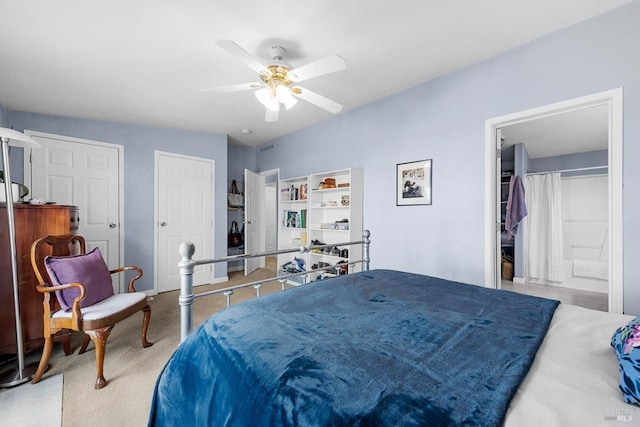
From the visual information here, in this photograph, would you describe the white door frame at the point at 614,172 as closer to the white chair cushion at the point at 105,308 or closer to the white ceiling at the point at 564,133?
the white ceiling at the point at 564,133

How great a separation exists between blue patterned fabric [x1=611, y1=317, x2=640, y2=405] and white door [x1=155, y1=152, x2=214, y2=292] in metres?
4.45

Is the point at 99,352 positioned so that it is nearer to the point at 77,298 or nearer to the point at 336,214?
the point at 77,298

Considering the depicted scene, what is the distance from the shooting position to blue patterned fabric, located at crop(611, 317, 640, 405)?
0.63 meters

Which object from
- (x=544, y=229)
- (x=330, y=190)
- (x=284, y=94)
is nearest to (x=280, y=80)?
(x=284, y=94)

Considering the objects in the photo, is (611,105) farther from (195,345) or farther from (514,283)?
(514,283)

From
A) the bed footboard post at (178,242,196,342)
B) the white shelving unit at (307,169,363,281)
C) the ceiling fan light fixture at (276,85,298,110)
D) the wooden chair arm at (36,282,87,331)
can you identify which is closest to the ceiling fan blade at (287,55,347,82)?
the ceiling fan light fixture at (276,85,298,110)

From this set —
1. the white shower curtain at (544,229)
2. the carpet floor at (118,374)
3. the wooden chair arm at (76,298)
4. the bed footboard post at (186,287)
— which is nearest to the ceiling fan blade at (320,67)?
the bed footboard post at (186,287)

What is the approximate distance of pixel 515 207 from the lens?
14.3ft

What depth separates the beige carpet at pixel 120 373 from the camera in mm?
1611

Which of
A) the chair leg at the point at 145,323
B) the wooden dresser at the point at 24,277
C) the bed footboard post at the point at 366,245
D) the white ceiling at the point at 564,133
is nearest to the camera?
the wooden dresser at the point at 24,277

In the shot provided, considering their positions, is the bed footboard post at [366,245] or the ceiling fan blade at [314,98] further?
the bed footboard post at [366,245]

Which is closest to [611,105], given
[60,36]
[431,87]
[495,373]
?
[431,87]

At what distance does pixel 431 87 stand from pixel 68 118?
446 cm

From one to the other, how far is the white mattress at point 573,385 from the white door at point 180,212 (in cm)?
430
